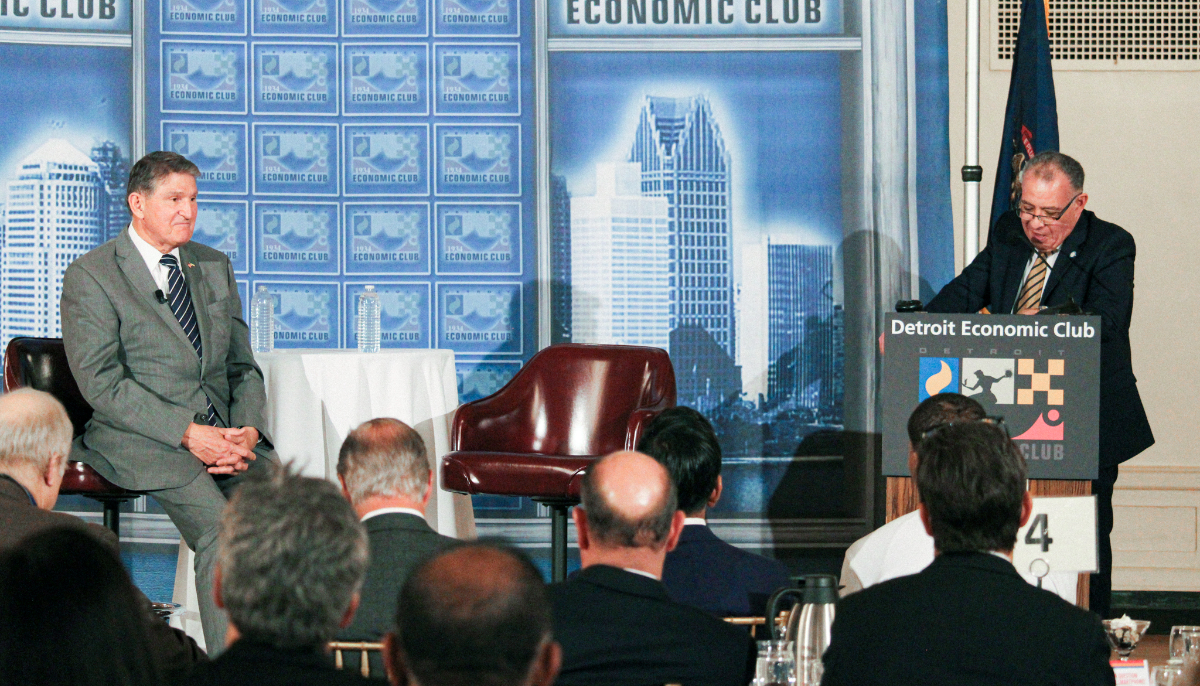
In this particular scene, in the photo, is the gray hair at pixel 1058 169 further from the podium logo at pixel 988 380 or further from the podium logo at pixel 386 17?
the podium logo at pixel 386 17

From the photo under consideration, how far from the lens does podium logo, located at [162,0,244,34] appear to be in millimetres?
5484

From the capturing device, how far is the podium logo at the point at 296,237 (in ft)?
18.2

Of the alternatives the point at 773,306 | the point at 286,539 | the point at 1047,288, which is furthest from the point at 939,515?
the point at 773,306

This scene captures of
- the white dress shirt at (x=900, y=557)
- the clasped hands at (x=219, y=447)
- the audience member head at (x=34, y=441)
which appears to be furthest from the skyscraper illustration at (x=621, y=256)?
the audience member head at (x=34, y=441)

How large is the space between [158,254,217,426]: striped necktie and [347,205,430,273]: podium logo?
1764mm

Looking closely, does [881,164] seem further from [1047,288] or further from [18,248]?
[18,248]

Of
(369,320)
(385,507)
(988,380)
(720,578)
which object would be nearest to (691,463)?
(720,578)

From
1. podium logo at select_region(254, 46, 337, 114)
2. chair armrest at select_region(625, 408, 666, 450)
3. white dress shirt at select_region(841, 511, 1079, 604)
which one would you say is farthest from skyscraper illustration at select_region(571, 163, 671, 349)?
white dress shirt at select_region(841, 511, 1079, 604)

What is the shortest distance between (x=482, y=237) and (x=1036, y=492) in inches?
110

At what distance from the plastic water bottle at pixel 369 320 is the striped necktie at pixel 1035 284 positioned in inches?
99.4

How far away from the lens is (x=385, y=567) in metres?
2.21

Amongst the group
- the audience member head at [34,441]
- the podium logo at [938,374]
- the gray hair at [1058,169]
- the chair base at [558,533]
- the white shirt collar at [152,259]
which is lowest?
the chair base at [558,533]

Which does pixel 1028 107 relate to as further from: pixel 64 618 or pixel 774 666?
pixel 64 618

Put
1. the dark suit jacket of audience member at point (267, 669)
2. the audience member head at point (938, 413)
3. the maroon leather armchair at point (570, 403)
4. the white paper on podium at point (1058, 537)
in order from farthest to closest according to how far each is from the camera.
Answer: the maroon leather armchair at point (570, 403) → the audience member head at point (938, 413) → the white paper on podium at point (1058, 537) → the dark suit jacket of audience member at point (267, 669)
